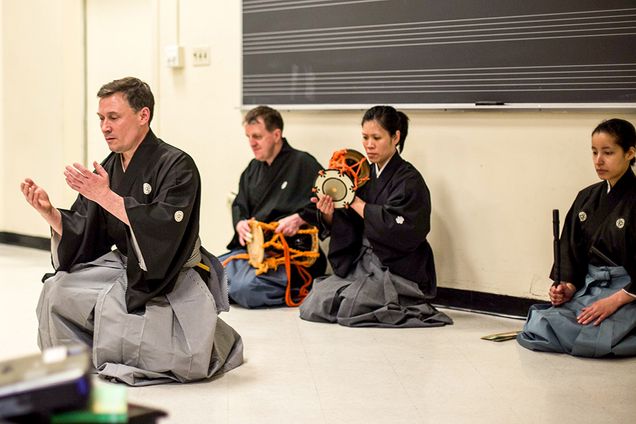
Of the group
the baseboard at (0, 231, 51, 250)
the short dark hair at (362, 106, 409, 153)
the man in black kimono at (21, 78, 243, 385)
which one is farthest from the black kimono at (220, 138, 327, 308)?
the baseboard at (0, 231, 51, 250)

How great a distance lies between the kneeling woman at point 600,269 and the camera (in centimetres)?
448

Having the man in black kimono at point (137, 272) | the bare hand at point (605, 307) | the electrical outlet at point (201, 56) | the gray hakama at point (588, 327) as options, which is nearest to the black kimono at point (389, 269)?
the gray hakama at point (588, 327)

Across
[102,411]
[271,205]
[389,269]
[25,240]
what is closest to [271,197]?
[271,205]

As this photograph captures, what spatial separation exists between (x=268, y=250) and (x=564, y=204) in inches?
66.9

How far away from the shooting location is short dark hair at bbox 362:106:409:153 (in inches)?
210

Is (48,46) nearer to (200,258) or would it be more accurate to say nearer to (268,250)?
(268,250)

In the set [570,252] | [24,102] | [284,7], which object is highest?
[284,7]

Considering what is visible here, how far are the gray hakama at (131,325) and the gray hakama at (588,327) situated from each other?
155 centimetres

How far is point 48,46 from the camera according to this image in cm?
782

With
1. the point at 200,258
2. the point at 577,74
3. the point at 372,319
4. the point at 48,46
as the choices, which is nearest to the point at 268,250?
the point at 372,319

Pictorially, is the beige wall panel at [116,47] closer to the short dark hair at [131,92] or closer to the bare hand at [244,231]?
the bare hand at [244,231]

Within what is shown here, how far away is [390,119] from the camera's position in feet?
17.5

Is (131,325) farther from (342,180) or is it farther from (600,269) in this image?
(600,269)

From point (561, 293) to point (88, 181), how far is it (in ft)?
7.59
